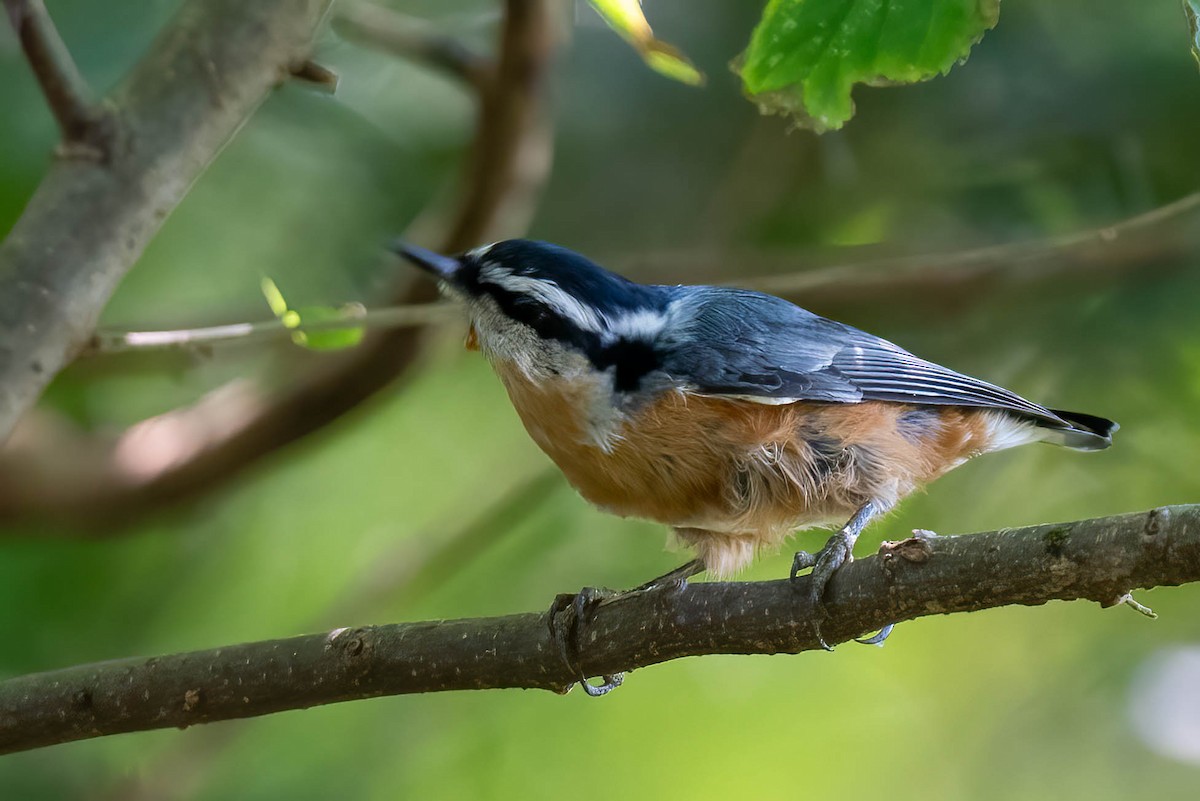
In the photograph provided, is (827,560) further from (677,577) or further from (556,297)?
(556,297)

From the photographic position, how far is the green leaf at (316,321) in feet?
7.07

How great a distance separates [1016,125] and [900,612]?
2807mm

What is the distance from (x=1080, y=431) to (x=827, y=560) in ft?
3.54

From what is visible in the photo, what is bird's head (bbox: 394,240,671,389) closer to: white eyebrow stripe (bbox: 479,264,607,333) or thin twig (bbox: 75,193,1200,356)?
white eyebrow stripe (bbox: 479,264,607,333)

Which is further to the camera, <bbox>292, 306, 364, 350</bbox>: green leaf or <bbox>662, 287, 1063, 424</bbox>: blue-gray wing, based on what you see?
<bbox>662, 287, 1063, 424</bbox>: blue-gray wing

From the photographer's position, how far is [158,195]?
82.0 inches

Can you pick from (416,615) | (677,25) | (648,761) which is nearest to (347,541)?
(416,615)

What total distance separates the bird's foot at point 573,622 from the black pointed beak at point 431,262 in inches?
27.9

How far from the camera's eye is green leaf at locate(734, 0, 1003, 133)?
1393mm

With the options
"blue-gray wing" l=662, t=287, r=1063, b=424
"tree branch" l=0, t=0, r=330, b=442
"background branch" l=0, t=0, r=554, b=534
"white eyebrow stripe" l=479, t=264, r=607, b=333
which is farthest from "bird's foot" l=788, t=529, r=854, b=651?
"background branch" l=0, t=0, r=554, b=534

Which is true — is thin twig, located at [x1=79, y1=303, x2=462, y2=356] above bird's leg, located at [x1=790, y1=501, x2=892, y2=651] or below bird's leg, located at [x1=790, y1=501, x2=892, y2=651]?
below

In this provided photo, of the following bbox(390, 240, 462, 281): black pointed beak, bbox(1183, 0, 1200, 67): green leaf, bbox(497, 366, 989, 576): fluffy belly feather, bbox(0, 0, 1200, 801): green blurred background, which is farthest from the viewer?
bbox(0, 0, 1200, 801): green blurred background

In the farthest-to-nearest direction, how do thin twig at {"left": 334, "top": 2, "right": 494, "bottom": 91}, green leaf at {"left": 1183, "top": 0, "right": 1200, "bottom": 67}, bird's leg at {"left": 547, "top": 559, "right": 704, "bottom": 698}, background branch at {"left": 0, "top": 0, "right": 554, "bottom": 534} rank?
thin twig at {"left": 334, "top": 2, "right": 494, "bottom": 91} → background branch at {"left": 0, "top": 0, "right": 554, "bottom": 534} → bird's leg at {"left": 547, "top": 559, "right": 704, "bottom": 698} → green leaf at {"left": 1183, "top": 0, "right": 1200, "bottom": 67}

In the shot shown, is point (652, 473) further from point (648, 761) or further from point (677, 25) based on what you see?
point (677, 25)
